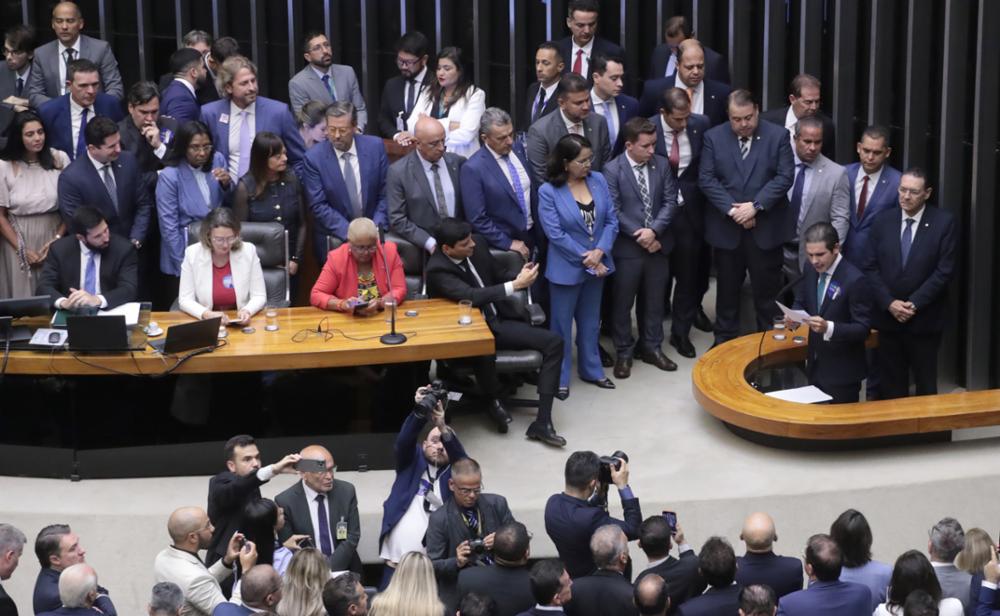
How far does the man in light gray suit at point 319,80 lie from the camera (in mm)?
10141

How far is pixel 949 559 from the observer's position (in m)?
6.27

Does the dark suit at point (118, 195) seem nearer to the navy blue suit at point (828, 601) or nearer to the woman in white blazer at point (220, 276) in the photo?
the woman in white blazer at point (220, 276)

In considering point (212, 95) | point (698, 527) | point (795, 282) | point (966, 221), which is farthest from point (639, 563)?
point (212, 95)

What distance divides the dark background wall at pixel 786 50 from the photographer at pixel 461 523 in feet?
12.4

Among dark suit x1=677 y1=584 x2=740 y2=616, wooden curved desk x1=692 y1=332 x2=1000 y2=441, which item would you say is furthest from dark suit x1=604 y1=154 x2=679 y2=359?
dark suit x1=677 y1=584 x2=740 y2=616

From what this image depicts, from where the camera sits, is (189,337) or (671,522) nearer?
(671,522)

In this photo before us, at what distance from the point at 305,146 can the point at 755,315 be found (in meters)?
3.03

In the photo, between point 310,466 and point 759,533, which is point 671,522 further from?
point 310,466

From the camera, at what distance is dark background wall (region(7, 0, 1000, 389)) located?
9.18 m

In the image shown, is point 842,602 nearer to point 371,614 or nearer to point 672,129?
point 371,614

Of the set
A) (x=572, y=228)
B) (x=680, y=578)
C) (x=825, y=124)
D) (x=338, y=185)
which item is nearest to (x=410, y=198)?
(x=338, y=185)

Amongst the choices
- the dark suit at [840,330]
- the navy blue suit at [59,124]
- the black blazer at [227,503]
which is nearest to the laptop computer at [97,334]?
the black blazer at [227,503]

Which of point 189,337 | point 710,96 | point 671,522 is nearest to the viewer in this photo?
point 671,522

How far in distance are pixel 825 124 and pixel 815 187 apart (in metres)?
0.44
